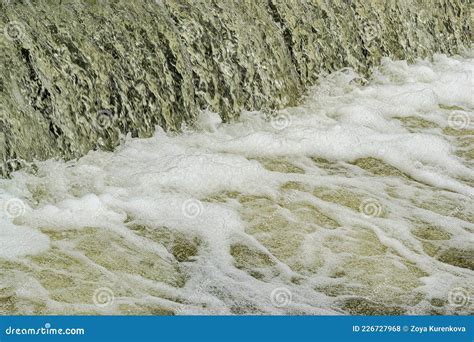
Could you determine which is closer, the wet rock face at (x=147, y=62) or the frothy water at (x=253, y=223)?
the frothy water at (x=253, y=223)

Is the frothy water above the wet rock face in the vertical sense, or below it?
below

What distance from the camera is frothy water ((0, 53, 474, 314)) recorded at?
5.37 m

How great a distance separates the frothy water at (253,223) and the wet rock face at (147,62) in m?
0.24

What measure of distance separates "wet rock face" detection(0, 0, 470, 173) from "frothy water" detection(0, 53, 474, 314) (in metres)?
0.24

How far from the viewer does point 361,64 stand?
10.6 metres

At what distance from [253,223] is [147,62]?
2512 millimetres

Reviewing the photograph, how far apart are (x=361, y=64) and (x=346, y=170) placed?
3301 mm

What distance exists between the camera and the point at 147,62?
26.7 feet

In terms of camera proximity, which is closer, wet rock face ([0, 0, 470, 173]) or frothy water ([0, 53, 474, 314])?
frothy water ([0, 53, 474, 314])

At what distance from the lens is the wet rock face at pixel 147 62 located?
7.23m

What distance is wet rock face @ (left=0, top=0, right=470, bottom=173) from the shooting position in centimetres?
723

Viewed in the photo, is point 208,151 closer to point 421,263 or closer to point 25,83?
point 25,83

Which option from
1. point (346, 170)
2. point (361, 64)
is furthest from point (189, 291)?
point (361, 64)

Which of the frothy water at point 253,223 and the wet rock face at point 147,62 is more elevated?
the wet rock face at point 147,62
